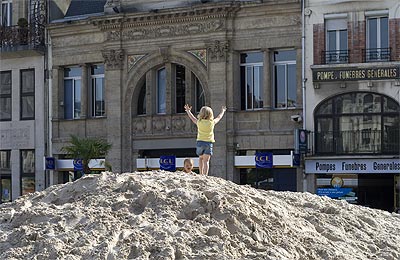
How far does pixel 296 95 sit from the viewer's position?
3162 centimetres

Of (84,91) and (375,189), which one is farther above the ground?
(84,91)

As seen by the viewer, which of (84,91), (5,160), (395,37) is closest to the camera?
(395,37)

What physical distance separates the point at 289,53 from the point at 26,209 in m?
24.0

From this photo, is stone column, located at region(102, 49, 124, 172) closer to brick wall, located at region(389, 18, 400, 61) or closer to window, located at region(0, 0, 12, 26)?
window, located at region(0, 0, 12, 26)

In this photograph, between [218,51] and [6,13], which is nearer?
[218,51]

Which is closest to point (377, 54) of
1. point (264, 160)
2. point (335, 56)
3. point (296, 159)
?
point (335, 56)

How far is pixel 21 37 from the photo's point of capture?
38.7 metres

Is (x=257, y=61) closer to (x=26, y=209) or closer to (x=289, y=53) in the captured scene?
(x=289, y=53)

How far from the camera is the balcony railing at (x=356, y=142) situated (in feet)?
97.1

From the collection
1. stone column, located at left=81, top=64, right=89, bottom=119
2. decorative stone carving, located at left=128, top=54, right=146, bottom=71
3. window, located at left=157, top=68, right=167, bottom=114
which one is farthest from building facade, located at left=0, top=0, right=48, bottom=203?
window, located at left=157, top=68, right=167, bottom=114

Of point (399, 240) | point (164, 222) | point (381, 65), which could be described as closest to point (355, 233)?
point (399, 240)

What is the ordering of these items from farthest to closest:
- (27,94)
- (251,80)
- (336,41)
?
(27,94) < (251,80) < (336,41)

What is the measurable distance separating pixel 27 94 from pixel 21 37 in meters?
2.85

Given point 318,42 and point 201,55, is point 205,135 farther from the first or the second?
point 201,55
